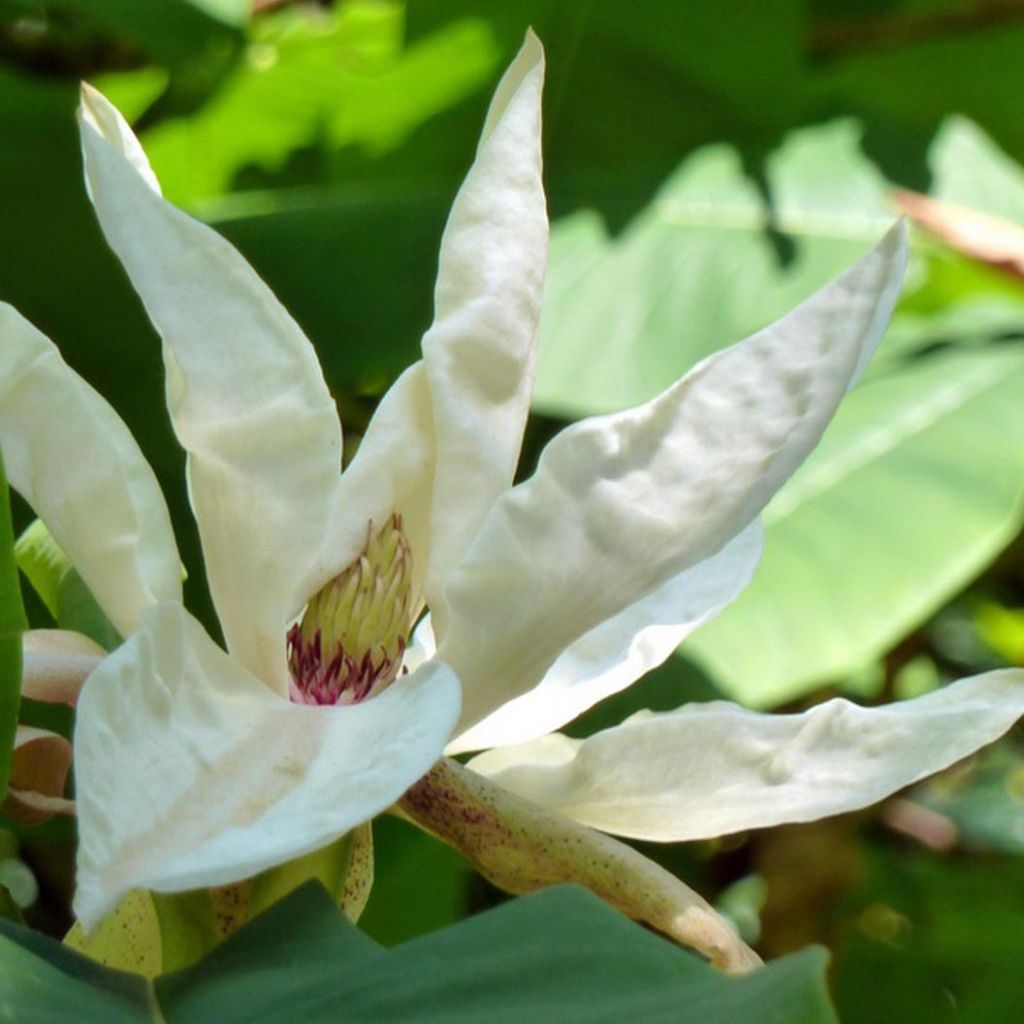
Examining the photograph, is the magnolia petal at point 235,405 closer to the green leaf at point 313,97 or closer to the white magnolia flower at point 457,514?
the white magnolia flower at point 457,514

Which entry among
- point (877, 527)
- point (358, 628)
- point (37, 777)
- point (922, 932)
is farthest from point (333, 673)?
point (922, 932)

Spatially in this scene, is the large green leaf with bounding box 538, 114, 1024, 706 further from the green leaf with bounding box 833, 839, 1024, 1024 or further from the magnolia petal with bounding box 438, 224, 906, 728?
the magnolia petal with bounding box 438, 224, 906, 728

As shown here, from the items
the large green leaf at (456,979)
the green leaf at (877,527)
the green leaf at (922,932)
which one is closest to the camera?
the large green leaf at (456,979)

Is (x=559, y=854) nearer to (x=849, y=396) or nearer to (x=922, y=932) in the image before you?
(x=849, y=396)

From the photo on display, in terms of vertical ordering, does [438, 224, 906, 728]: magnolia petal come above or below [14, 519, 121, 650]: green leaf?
above

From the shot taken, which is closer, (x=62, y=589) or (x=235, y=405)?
(x=235, y=405)

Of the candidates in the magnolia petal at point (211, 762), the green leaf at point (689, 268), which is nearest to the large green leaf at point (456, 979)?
the magnolia petal at point (211, 762)

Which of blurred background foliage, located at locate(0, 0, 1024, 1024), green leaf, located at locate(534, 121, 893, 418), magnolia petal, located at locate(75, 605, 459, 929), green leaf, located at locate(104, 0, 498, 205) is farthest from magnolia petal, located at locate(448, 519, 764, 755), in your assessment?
green leaf, located at locate(104, 0, 498, 205)
